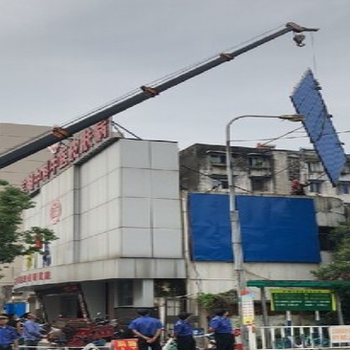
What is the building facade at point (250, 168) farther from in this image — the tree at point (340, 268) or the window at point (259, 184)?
the tree at point (340, 268)

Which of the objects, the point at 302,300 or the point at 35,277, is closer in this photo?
the point at 302,300

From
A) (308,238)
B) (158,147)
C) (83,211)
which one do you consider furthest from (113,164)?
(308,238)

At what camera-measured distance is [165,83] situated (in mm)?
29922

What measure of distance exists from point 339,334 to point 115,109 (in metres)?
14.2

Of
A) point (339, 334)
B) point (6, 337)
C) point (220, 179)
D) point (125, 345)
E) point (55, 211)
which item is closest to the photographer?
point (6, 337)

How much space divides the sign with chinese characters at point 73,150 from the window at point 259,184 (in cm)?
1128

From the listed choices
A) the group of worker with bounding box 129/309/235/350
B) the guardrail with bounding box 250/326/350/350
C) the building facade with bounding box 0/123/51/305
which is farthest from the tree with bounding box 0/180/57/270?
the building facade with bounding box 0/123/51/305

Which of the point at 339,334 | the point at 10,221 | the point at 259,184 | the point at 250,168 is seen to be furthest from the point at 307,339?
the point at 250,168

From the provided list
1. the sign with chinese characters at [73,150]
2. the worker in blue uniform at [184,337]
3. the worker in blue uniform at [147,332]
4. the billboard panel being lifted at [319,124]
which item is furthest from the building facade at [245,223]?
the worker in blue uniform at [147,332]

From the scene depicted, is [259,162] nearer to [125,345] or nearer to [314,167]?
[314,167]

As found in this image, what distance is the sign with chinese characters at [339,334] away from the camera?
69.1 ft

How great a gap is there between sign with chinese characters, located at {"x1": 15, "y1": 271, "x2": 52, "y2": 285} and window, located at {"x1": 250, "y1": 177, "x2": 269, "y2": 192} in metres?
13.6

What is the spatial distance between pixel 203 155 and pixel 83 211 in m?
9.02

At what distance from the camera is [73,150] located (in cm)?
3191
